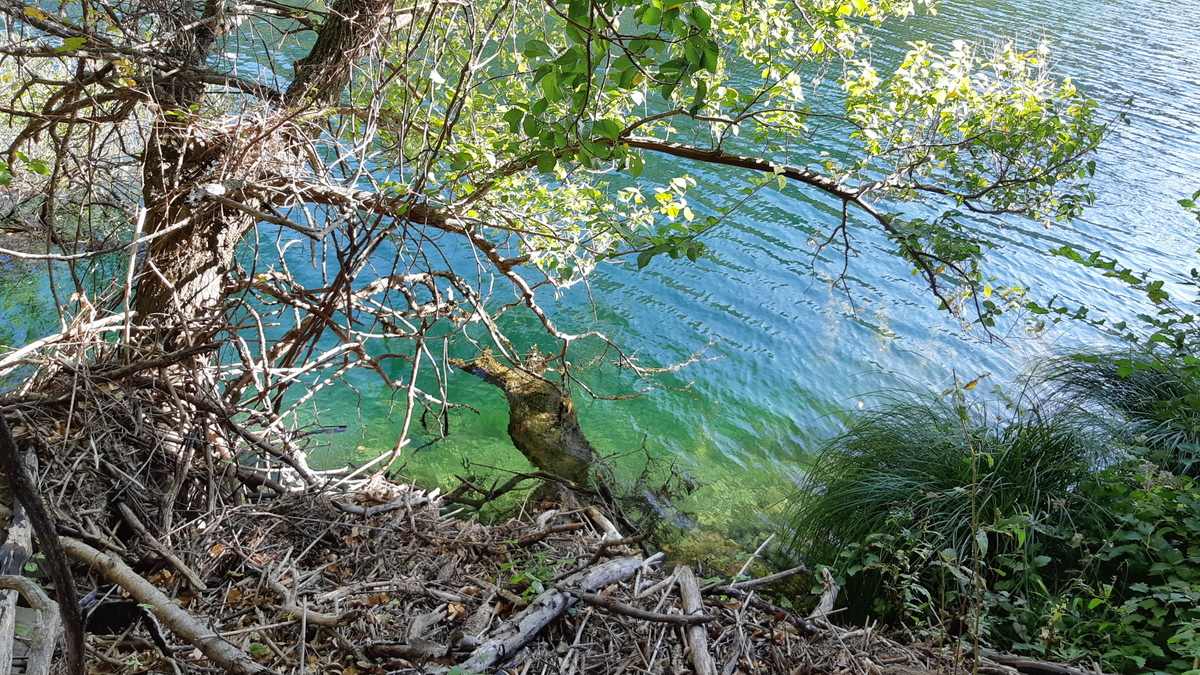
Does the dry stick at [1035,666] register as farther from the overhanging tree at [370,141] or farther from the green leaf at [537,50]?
the green leaf at [537,50]

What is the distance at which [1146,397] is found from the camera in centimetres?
655

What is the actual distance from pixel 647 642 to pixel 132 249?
8.06ft

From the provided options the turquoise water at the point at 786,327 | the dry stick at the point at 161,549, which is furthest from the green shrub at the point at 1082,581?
the dry stick at the point at 161,549

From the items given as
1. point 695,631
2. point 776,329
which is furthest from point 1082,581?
point 776,329

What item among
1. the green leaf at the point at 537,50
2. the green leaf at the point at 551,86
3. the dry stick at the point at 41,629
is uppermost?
the green leaf at the point at 537,50

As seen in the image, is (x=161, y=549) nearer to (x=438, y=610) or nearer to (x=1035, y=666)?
(x=438, y=610)

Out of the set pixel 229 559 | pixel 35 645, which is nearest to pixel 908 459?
pixel 229 559

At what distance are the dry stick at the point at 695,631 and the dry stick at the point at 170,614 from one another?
1354mm

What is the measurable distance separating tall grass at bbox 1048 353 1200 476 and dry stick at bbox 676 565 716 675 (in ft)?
11.2

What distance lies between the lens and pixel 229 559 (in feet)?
10.8

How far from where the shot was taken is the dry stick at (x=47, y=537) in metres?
1.19

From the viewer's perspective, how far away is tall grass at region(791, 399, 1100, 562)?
17.0 ft

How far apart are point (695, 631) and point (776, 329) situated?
8.17m

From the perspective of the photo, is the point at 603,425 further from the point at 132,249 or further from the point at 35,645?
the point at 35,645
